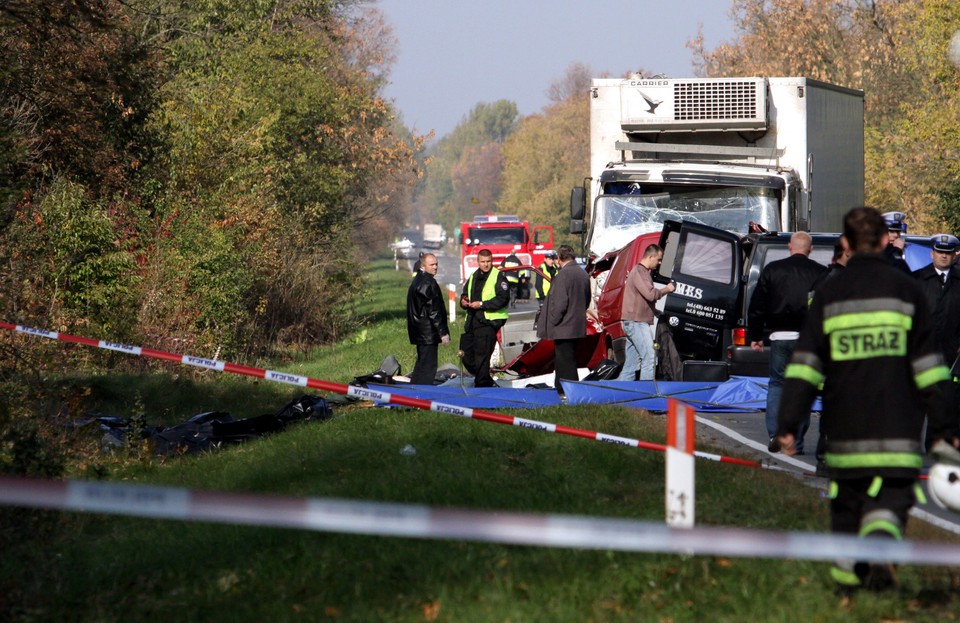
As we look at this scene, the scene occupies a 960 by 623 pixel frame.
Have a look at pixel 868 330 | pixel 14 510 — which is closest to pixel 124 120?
pixel 14 510

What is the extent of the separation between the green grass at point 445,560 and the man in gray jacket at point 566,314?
384cm

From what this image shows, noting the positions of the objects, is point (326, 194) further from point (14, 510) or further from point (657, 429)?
point (14, 510)

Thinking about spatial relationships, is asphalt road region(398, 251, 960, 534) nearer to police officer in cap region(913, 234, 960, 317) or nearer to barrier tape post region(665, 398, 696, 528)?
police officer in cap region(913, 234, 960, 317)

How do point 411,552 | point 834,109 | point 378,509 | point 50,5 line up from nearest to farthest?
point 378,509, point 411,552, point 50,5, point 834,109

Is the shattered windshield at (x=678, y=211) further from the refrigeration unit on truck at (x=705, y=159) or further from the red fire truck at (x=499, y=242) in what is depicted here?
the red fire truck at (x=499, y=242)

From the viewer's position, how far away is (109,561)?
719 centimetres

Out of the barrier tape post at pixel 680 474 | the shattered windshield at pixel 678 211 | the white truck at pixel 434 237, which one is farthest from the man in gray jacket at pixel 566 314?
the white truck at pixel 434 237

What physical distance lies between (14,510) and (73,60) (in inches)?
428

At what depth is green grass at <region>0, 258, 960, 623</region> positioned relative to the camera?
5.66 metres

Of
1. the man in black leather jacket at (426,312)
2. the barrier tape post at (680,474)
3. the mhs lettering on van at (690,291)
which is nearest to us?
the barrier tape post at (680,474)

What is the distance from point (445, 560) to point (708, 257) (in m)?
8.51

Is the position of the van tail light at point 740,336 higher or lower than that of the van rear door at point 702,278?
lower

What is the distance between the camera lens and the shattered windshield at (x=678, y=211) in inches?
698

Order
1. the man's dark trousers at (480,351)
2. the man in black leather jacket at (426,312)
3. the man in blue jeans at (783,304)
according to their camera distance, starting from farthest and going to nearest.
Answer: the man's dark trousers at (480,351), the man in black leather jacket at (426,312), the man in blue jeans at (783,304)
